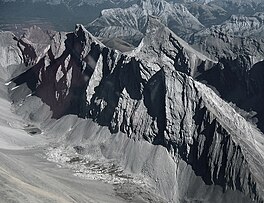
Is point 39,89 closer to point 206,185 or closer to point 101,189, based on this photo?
point 101,189

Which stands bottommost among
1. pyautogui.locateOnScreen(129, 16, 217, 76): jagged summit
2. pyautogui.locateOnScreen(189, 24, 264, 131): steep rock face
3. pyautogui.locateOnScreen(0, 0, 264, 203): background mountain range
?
pyautogui.locateOnScreen(0, 0, 264, 203): background mountain range

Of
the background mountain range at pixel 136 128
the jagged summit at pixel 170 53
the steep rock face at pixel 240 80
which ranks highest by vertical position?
the jagged summit at pixel 170 53

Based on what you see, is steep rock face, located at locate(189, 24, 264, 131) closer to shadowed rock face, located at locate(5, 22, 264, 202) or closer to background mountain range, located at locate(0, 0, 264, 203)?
background mountain range, located at locate(0, 0, 264, 203)

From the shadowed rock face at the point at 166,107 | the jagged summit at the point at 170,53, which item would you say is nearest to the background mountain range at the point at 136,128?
the shadowed rock face at the point at 166,107

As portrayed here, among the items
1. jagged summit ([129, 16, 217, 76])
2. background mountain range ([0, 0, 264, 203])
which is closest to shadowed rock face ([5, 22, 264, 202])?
background mountain range ([0, 0, 264, 203])

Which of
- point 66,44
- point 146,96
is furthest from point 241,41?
point 146,96

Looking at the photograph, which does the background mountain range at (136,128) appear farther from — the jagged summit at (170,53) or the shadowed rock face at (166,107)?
the jagged summit at (170,53)

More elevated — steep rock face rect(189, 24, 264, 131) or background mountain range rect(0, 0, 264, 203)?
steep rock face rect(189, 24, 264, 131)

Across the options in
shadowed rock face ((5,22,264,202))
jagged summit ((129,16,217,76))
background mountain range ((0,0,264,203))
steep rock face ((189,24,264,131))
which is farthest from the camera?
A: jagged summit ((129,16,217,76))
